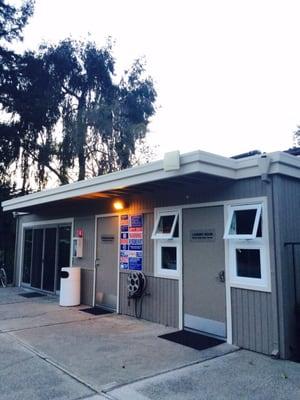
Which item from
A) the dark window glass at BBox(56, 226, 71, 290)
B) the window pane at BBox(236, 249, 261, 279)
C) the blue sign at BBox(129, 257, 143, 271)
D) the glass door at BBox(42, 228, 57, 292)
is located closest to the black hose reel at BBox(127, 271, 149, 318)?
the blue sign at BBox(129, 257, 143, 271)

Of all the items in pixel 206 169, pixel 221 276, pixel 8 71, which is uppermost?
pixel 8 71

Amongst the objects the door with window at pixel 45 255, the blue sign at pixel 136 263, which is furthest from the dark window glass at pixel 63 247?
the blue sign at pixel 136 263

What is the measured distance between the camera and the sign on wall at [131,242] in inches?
253

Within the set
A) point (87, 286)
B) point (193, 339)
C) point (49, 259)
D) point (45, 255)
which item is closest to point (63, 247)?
point (49, 259)

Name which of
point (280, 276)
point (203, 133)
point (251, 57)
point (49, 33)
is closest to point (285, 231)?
point (280, 276)

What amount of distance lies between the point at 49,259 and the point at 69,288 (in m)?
2.24

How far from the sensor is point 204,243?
5.23 meters

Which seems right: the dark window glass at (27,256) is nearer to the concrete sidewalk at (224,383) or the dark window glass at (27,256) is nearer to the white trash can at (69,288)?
the white trash can at (69,288)

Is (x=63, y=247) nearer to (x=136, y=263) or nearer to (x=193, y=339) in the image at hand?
(x=136, y=263)

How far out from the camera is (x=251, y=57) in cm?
865

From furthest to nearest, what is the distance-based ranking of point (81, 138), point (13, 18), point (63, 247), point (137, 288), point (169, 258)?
point (13, 18) < point (81, 138) < point (63, 247) < point (137, 288) < point (169, 258)

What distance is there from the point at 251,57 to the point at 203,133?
6.12 meters

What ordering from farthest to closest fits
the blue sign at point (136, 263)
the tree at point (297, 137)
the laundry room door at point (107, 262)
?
the tree at point (297, 137)
the laundry room door at point (107, 262)
the blue sign at point (136, 263)

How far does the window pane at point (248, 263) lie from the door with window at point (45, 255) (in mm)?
5176
